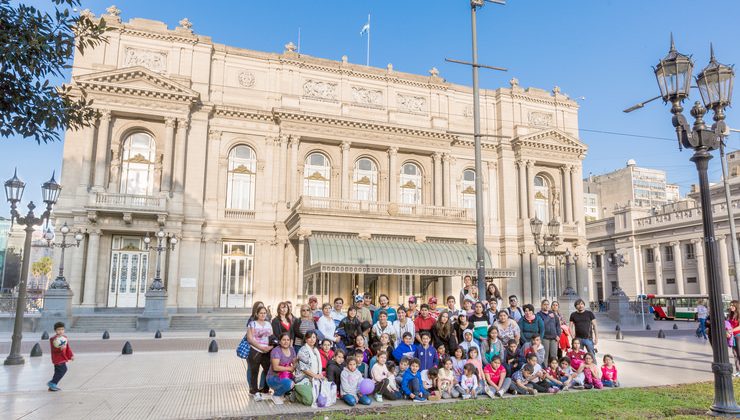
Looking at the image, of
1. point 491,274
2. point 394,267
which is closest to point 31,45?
point 394,267

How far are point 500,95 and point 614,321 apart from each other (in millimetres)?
19678

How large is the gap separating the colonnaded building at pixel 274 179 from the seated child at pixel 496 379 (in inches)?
722

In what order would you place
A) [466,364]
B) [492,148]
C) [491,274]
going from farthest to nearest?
[492,148]
[491,274]
[466,364]

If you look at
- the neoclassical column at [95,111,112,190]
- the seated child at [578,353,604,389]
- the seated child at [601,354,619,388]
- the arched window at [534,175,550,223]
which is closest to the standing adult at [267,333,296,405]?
the seated child at [578,353,604,389]

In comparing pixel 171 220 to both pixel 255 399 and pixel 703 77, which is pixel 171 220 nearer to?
pixel 255 399

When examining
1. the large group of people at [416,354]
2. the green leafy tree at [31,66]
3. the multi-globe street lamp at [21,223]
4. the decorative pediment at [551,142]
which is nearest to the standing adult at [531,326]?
the large group of people at [416,354]

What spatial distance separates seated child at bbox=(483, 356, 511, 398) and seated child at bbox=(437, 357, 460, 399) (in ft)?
2.33

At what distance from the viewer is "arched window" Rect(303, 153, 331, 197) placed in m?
35.7

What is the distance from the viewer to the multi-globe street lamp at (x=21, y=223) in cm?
1388

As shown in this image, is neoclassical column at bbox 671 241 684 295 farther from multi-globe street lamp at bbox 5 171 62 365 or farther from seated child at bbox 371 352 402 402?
multi-globe street lamp at bbox 5 171 62 365

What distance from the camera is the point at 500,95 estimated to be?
136ft

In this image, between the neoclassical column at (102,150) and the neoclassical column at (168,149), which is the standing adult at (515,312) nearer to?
the neoclassical column at (168,149)

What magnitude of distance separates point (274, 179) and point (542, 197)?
23.0 m

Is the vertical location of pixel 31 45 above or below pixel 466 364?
above
